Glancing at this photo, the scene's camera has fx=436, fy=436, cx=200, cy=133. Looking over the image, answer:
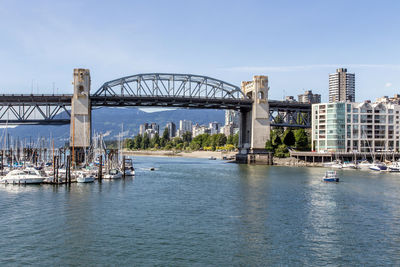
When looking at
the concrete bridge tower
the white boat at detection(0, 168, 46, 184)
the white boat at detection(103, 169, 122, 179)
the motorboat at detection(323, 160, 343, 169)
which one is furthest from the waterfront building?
the white boat at detection(0, 168, 46, 184)

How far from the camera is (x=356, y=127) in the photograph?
12500 cm

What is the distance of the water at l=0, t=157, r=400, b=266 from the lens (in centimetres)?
2891

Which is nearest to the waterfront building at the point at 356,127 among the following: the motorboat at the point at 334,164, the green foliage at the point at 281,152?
the green foliage at the point at 281,152

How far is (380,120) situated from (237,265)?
114 meters

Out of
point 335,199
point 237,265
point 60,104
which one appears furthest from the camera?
point 60,104

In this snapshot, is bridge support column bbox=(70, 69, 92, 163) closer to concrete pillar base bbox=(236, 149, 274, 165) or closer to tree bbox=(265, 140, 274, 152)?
concrete pillar base bbox=(236, 149, 274, 165)

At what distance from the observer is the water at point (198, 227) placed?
28906 millimetres

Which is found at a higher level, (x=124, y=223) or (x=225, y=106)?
(x=225, y=106)

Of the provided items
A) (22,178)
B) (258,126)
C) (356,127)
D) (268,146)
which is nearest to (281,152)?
(268,146)

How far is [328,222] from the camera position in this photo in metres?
39.9

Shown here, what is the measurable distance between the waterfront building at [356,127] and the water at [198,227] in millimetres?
64037

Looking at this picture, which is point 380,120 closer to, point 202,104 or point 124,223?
point 202,104

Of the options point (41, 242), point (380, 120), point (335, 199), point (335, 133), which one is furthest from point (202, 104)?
point (41, 242)

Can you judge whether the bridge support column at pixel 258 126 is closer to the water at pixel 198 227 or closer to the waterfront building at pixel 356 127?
the waterfront building at pixel 356 127
